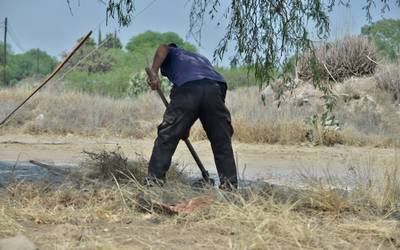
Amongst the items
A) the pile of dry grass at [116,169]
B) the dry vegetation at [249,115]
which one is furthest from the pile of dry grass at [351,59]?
the pile of dry grass at [116,169]

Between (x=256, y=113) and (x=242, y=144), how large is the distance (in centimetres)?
234

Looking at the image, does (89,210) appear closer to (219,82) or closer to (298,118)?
(219,82)

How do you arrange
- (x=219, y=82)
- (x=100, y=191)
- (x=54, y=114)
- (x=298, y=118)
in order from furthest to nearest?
1. (x=54, y=114)
2. (x=298, y=118)
3. (x=219, y=82)
4. (x=100, y=191)

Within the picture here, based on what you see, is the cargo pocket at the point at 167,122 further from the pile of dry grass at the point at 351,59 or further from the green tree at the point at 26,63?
the green tree at the point at 26,63

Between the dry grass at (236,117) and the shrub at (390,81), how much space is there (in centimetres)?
22

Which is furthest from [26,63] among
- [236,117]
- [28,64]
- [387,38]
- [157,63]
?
[157,63]

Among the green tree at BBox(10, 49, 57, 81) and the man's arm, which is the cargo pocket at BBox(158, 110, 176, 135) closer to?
the man's arm

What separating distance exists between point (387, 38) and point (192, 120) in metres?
17.5

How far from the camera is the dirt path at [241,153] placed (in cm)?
1089

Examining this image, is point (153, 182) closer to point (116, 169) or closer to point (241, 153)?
point (116, 169)

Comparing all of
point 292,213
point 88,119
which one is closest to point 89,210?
point 292,213

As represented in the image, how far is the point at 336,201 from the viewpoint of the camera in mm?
5938

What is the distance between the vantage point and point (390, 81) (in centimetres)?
1992

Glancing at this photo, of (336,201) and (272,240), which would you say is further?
(336,201)
